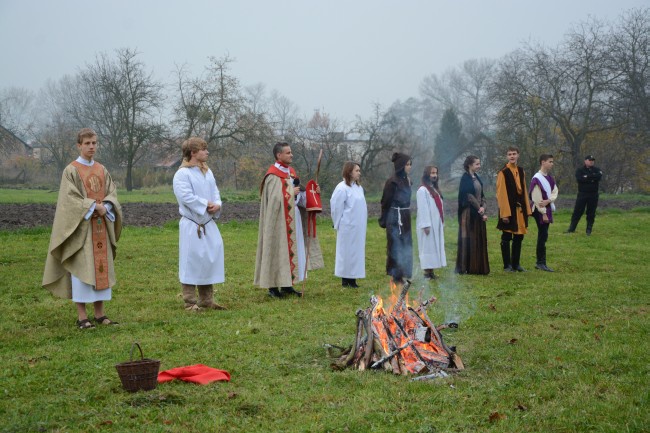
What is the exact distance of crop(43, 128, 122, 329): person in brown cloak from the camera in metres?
8.28

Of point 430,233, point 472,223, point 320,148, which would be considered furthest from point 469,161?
point 320,148

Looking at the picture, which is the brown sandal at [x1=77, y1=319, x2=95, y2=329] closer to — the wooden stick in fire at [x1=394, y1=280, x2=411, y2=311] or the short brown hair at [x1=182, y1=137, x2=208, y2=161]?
the short brown hair at [x1=182, y1=137, x2=208, y2=161]

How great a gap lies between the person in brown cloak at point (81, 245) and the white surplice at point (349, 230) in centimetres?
420

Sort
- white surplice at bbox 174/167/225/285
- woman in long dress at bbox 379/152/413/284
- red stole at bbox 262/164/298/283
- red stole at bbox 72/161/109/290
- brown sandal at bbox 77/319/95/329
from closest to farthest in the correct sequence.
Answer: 1. brown sandal at bbox 77/319/95/329
2. red stole at bbox 72/161/109/290
3. white surplice at bbox 174/167/225/285
4. red stole at bbox 262/164/298/283
5. woman in long dress at bbox 379/152/413/284

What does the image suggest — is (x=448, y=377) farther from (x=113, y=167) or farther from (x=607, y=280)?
(x=113, y=167)

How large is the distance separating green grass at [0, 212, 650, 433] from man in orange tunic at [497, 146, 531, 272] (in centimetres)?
87

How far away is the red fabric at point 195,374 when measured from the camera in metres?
5.86

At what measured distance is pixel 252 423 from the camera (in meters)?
4.91

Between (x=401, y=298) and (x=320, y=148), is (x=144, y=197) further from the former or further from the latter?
(x=401, y=298)

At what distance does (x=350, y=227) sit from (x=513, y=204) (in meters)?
3.32

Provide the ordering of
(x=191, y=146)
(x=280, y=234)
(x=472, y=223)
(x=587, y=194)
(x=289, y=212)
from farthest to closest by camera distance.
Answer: (x=587, y=194)
(x=472, y=223)
(x=289, y=212)
(x=280, y=234)
(x=191, y=146)

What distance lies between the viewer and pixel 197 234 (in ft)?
30.9

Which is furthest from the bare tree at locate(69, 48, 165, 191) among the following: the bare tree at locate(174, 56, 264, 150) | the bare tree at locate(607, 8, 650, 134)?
the bare tree at locate(607, 8, 650, 134)

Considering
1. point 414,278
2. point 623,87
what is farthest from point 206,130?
point 414,278
